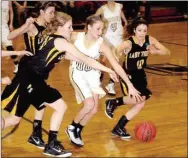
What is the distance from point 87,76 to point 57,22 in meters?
0.86

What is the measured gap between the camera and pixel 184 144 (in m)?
5.39

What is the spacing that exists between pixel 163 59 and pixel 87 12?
479 cm

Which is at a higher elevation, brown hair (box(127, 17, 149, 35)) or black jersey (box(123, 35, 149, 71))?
brown hair (box(127, 17, 149, 35))

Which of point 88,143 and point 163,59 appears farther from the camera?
point 163,59

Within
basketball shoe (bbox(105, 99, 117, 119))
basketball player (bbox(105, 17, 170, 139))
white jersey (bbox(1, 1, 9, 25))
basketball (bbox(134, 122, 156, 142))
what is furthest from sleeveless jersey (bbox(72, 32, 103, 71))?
white jersey (bbox(1, 1, 9, 25))

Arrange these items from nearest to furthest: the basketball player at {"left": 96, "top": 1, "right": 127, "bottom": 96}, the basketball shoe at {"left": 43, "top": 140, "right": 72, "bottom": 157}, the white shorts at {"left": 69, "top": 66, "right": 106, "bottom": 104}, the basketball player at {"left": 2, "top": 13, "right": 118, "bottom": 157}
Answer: the basketball player at {"left": 2, "top": 13, "right": 118, "bottom": 157}
the basketball shoe at {"left": 43, "top": 140, "right": 72, "bottom": 157}
the white shorts at {"left": 69, "top": 66, "right": 106, "bottom": 104}
the basketball player at {"left": 96, "top": 1, "right": 127, "bottom": 96}

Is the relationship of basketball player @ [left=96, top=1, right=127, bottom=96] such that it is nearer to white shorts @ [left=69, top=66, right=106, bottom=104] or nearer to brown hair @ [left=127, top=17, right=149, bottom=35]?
brown hair @ [left=127, top=17, right=149, bottom=35]

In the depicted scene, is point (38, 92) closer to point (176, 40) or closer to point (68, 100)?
point (68, 100)

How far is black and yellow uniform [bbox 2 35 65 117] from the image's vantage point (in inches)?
186

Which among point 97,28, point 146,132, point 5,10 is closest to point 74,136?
point 146,132

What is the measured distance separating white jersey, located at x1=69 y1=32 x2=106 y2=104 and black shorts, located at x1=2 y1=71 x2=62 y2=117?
0.45 meters

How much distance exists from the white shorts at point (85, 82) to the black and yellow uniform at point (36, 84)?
0.44m

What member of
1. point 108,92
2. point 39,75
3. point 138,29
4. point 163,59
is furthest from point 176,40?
point 39,75

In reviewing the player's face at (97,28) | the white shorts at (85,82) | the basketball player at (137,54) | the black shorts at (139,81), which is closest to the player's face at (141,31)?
the basketball player at (137,54)
